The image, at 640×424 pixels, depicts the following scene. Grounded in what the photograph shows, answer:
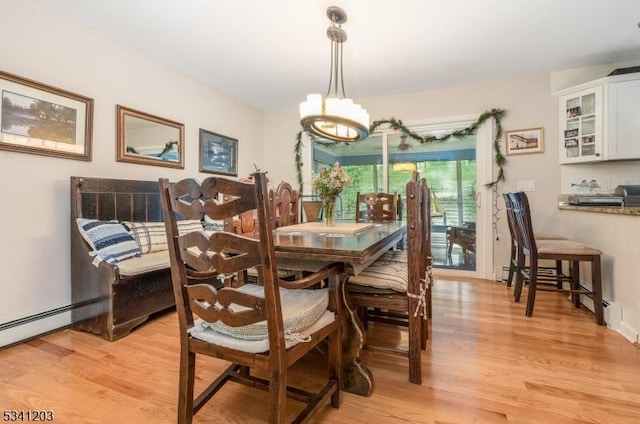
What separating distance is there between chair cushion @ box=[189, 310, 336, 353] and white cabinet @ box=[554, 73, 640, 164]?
343 centimetres

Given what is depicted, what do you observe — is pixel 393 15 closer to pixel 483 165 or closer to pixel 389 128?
pixel 389 128

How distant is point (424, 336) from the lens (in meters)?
1.99

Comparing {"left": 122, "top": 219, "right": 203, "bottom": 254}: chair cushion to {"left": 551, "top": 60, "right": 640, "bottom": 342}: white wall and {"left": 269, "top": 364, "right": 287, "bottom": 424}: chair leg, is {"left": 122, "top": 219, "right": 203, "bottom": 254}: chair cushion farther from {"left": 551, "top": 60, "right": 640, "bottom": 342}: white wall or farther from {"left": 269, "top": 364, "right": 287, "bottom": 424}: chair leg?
{"left": 551, "top": 60, "right": 640, "bottom": 342}: white wall

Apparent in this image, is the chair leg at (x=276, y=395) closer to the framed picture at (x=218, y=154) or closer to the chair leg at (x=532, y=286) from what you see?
the chair leg at (x=532, y=286)

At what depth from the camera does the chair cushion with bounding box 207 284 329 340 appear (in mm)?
1096

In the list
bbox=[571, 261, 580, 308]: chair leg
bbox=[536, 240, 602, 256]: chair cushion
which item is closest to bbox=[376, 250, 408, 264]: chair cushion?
bbox=[536, 240, 602, 256]: chair cushion

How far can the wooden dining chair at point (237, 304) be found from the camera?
0.99 m

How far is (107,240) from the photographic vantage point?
7.32 feet

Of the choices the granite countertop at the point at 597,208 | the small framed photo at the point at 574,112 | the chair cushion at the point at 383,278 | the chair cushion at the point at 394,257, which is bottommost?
the chair cushion at the point at 383,278

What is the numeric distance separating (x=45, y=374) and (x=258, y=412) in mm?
1264

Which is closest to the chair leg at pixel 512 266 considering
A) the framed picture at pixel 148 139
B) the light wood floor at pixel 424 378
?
the light wood floor at pixel 424 378

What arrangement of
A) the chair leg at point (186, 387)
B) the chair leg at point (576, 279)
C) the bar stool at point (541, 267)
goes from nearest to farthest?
the chair leg at point (186, 387)
the chair leg at point (576, 279)
the bar stool at point (541, 267)

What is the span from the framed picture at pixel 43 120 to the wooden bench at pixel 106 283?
0.93ft

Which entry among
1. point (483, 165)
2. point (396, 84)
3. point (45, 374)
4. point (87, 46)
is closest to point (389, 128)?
point (396, 84)
